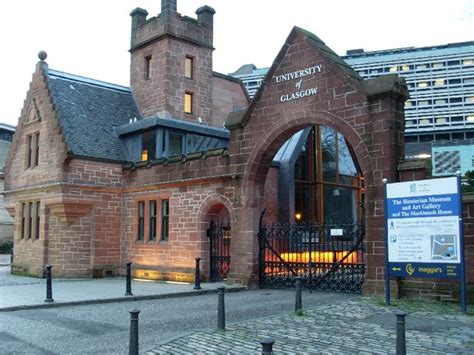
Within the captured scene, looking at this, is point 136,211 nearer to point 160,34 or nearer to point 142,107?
point 142,107

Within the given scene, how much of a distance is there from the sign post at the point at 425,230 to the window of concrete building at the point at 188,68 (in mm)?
17113

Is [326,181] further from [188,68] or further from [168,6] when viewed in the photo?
[168,6]

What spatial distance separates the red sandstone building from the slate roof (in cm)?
7

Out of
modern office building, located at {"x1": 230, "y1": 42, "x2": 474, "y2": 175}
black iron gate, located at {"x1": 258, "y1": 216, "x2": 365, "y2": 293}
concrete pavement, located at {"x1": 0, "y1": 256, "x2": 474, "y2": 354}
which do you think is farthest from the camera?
modern office building, located at {"x1": 230, "y1": 42, "x2": 474, "y2": 175}

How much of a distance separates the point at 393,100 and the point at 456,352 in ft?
27.6

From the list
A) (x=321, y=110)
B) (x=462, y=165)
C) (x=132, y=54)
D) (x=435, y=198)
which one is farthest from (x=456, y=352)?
(x=462, y=165)

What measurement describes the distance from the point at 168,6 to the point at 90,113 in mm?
7024

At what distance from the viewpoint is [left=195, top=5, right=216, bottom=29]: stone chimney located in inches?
1136

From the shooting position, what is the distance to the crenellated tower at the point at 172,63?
26.8 meters

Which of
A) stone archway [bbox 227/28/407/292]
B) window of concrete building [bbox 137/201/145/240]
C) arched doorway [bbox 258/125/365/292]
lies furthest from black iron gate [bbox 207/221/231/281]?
window of concrete building [bbox 137/201/145/240]

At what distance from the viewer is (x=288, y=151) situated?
24.9 metres

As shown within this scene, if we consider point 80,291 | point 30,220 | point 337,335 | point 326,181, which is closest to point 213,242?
point 80,291

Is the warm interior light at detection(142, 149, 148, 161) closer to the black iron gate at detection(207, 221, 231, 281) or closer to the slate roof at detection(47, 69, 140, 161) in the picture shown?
the slate roof at detection(47, 69, 140, 161)

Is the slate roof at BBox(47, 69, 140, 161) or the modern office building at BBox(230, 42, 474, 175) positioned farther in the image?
the modern office building at BBox(230, 42, 474, 175)
